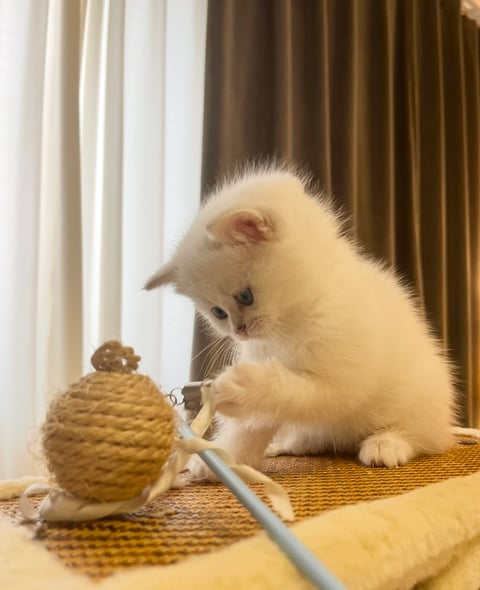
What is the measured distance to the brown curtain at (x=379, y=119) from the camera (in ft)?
6.34

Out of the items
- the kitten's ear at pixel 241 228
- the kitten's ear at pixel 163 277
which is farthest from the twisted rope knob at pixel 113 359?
the kitten's ear at pixel 163 277

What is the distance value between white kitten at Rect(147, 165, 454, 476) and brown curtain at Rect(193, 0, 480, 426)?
28.1 inches

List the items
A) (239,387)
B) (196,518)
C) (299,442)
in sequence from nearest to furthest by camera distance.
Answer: (196,518) < (239,387) < (299,442)

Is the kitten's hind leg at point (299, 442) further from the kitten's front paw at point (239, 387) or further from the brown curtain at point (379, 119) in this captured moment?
the brown curtain at point (379, 119)

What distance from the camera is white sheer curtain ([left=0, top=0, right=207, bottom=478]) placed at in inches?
57.2

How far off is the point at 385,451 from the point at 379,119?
1.67 meters

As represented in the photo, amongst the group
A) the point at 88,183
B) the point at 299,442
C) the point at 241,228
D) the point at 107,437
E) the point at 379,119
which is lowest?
the point at 299,442

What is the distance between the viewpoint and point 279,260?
3.22 ft

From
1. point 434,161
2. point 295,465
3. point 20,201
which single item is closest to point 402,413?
point 295,465

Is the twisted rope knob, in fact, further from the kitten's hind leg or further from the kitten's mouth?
the kitten's hind leg

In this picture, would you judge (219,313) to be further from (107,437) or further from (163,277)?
(107,437)

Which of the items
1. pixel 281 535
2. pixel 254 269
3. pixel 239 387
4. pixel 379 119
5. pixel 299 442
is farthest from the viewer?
pixel 379 119

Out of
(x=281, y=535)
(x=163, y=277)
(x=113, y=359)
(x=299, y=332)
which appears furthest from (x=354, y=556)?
(x=163, y=277)

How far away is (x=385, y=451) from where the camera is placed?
1.02m
